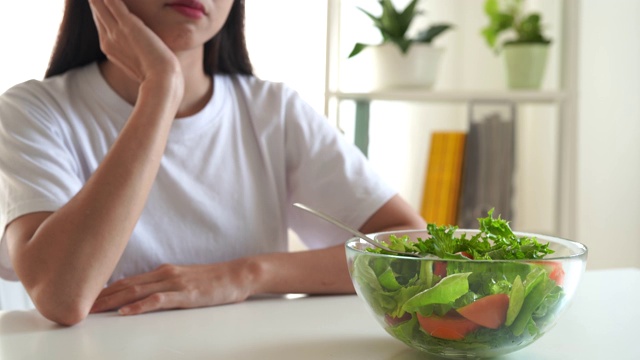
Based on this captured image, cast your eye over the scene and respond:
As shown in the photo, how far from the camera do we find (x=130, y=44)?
4.35 ft

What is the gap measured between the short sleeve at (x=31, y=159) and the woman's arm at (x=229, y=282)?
19cm

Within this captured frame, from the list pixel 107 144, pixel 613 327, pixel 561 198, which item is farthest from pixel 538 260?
pixel 561 198

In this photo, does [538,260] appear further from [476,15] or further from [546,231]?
[476,15]

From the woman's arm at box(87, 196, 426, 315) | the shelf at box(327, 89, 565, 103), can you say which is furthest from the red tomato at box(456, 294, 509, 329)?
the shelf at box(327, 89, 565, 103)

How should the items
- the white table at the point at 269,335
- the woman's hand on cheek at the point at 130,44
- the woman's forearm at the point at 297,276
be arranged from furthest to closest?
the woman's hand on cheek at the point at 130,44 → the woman's forearm at the point at 297,276 → the white table at the point at 269,335

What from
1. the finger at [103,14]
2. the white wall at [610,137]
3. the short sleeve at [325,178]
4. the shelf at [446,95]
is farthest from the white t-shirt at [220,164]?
the white wall at [610,137]

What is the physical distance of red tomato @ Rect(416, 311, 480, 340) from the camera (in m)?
0.69

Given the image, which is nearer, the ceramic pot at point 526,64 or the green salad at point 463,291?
the green salad at point 463,291

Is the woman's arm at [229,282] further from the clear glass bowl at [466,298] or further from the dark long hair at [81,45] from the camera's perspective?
the dark long hair at [81,45]

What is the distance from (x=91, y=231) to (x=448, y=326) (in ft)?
1.85

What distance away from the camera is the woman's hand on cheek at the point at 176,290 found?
105 centimetres

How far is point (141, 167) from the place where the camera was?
1.14m

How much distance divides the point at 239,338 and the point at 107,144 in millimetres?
620

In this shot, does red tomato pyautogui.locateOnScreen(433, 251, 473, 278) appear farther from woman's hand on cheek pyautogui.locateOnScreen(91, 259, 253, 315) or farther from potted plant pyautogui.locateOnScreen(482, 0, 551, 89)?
potted plant pyautogui.locateOnScreen(482, 0, 551, 89)
